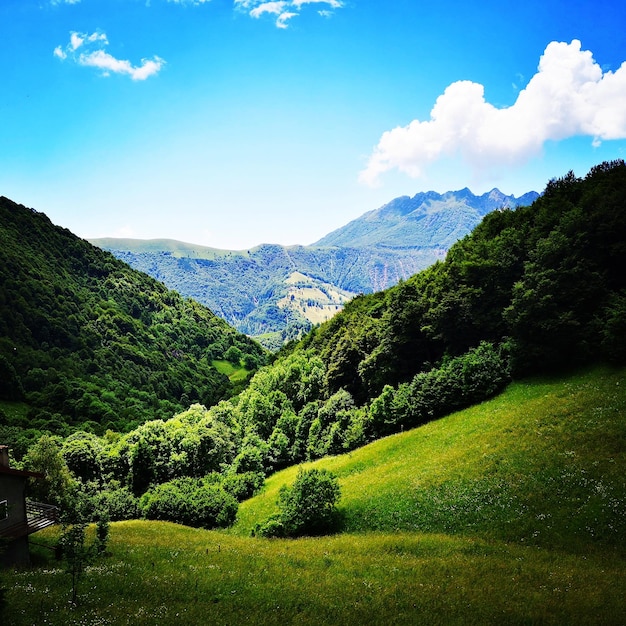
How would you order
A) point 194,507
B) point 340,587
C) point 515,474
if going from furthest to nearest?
point 194,507
point 515,474
point 340,587

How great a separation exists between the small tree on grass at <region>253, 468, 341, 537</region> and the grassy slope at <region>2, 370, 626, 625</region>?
7.49 feet

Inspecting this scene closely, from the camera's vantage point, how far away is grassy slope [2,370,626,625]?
19000 mm

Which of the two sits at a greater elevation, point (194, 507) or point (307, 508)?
point (307, 508)

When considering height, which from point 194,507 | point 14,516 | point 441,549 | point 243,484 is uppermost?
point 14,516

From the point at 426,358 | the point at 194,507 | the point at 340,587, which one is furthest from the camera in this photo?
the point at 426,358

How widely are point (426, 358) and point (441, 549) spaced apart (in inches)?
1579

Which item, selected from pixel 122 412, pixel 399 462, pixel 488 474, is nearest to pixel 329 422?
pixel 399 462

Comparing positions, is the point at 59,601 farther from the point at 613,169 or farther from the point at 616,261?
the point at 613,169

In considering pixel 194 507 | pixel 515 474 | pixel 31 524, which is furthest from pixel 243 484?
pixel 515 474

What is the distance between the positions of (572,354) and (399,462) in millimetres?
22395

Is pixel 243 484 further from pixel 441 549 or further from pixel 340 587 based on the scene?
pixel 340 587

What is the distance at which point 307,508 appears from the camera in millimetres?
36812

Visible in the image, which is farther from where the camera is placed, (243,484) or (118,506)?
(243,484)

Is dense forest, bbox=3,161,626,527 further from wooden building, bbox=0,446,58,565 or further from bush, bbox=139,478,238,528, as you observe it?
wooden building, bbox=0,446,58,565
